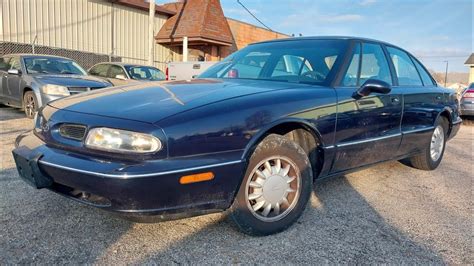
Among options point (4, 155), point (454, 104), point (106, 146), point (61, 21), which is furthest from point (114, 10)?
point (106, 146)

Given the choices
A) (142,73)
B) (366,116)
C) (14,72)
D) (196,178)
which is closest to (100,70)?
(142,73)

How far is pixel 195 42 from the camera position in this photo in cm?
1962

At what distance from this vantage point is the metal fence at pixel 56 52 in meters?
14.0

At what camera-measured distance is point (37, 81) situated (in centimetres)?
737

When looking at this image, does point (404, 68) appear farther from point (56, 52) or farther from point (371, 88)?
point (56, 52)

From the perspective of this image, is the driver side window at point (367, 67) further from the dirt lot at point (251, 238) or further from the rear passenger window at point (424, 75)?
the dirt lot at point (251, 238)

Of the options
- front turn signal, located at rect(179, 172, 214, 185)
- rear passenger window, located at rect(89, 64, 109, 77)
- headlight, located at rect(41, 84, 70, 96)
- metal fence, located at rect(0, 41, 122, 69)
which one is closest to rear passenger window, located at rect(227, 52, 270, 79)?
front turn signal, located at rect(179, 172, 214, 185)

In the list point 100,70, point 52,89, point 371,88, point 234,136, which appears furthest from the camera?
point 100,70

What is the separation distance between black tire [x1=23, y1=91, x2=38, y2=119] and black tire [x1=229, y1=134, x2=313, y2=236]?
20.4 ft

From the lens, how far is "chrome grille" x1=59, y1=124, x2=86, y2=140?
8.03ft

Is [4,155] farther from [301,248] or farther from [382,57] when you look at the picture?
[382,57]

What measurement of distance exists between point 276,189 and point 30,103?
21.9ft

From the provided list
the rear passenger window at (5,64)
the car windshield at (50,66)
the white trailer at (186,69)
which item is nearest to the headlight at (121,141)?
the car windshield at (50,66)

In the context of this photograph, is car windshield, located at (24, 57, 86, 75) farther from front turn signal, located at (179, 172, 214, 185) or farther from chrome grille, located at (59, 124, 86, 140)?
front turn signal, located at (179, 172, 214, 185)
